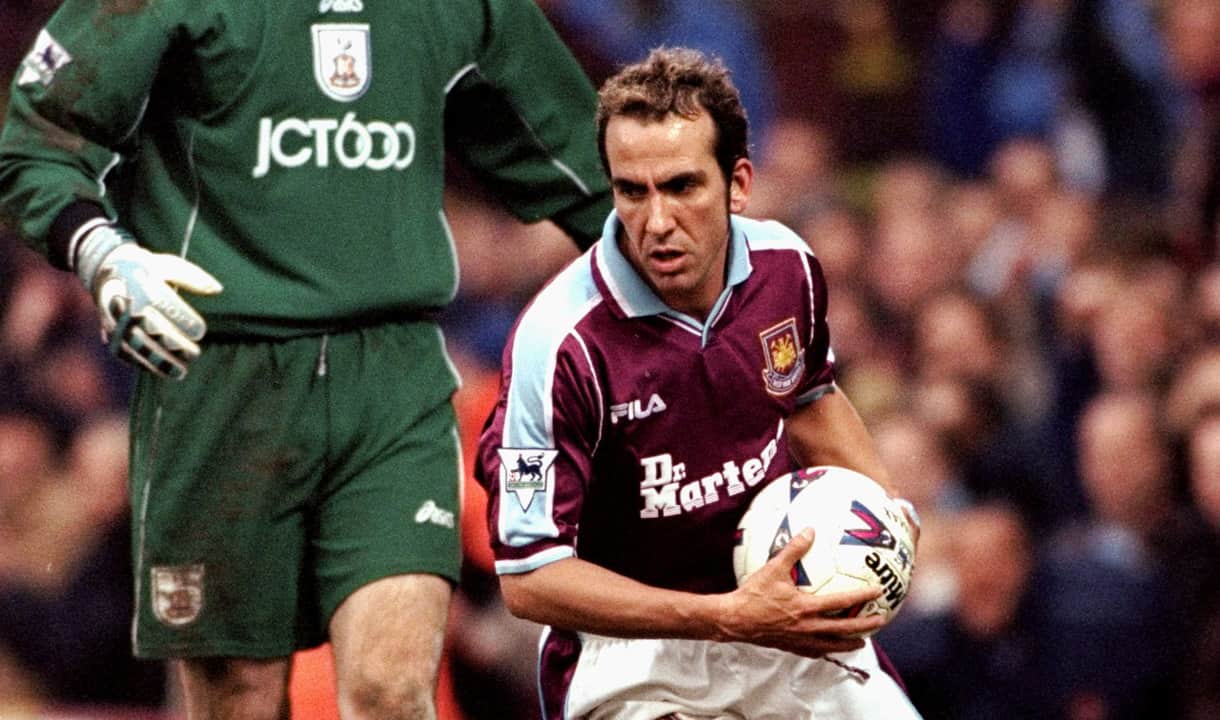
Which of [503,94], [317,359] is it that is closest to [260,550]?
[317,359]

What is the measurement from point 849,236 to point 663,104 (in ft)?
13.7

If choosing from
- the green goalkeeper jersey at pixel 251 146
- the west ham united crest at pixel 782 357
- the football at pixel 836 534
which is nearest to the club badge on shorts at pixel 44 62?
the green goalkeeper jersey at pixel 251 146

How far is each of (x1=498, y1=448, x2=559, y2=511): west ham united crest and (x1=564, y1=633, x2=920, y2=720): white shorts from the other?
1.35 feet

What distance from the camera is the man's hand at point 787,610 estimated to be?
3.43 meters

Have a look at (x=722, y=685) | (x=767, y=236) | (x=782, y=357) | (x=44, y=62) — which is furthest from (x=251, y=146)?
(x=722, y=685)

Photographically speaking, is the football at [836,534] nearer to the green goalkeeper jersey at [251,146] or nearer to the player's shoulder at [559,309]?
the player's shoulder at [559,309]

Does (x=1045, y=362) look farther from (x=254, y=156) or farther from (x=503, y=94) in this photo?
(x=254, y=156)

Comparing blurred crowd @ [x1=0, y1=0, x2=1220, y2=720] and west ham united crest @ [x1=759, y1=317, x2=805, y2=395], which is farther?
blurred crowd @ [x1=0, y1=0, x2=1220, y2=720]

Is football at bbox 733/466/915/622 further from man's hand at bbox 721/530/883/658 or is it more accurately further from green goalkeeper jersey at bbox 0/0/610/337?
green goalkeeper jersey at bbox 0/0/610/337

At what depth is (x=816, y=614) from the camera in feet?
11.3

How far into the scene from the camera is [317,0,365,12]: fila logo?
4.12m

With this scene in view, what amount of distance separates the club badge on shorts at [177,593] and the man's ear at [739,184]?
138 centimetres

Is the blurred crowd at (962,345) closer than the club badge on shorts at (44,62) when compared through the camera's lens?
No

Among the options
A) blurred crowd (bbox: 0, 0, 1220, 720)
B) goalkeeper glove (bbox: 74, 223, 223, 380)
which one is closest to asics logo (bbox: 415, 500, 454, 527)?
goalkeeper glove (bbox: 74, 223, 223, 380)
